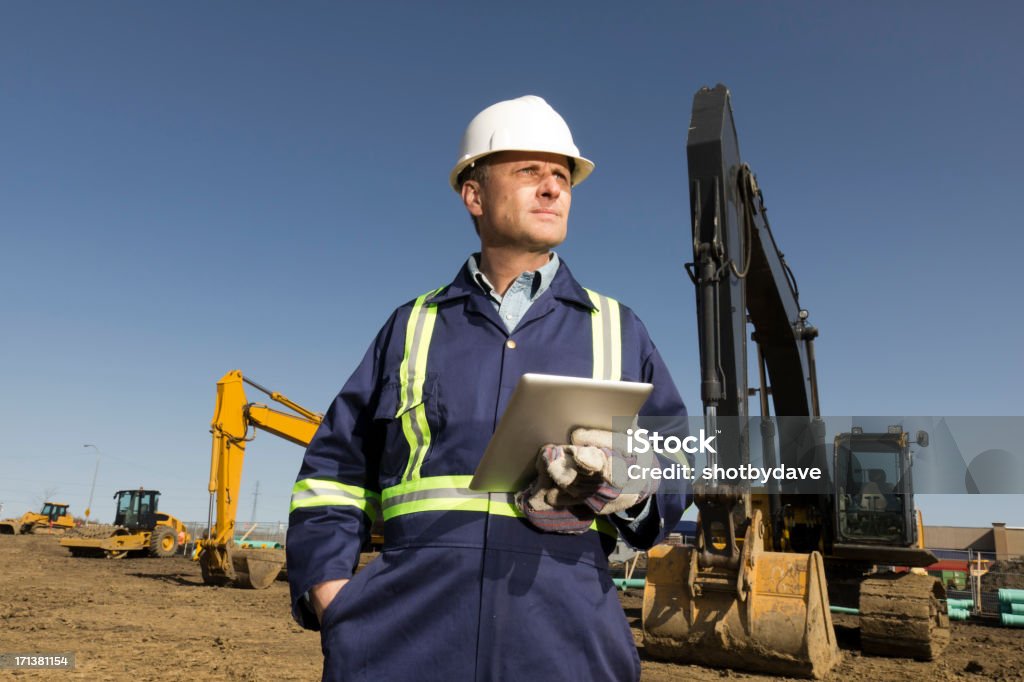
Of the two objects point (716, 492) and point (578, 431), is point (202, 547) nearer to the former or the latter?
point (716, 492)

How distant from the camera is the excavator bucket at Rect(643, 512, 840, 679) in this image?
6.78 meters

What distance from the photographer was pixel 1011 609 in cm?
1561

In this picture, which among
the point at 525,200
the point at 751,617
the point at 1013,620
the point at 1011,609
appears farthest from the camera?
the point at 1011,609

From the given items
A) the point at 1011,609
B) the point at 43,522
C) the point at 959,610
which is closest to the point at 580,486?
the point at 959,610

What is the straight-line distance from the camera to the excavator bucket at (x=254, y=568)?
15844mm

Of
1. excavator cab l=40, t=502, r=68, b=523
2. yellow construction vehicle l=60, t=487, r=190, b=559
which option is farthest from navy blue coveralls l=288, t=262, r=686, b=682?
excavator cab l=40, t=502, r=68, b=523

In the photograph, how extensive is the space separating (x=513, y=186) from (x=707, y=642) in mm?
6261

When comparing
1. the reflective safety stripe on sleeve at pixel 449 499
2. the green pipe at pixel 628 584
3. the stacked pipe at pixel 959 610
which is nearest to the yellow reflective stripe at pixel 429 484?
the reflective safety stripe on sleeve at pixel 449 499

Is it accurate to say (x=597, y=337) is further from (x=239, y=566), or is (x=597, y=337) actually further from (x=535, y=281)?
(x=239, y=566)

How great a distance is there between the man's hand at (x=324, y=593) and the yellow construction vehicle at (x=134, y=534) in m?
25.5

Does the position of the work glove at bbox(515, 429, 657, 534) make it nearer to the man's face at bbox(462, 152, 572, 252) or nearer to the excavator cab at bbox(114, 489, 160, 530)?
the man's face at bbox(462, 152, 572, 252)

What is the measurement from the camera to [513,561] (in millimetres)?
1621

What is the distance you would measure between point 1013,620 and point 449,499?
16.4 meters

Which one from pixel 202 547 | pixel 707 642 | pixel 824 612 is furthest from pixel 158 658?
pixel 202 547
